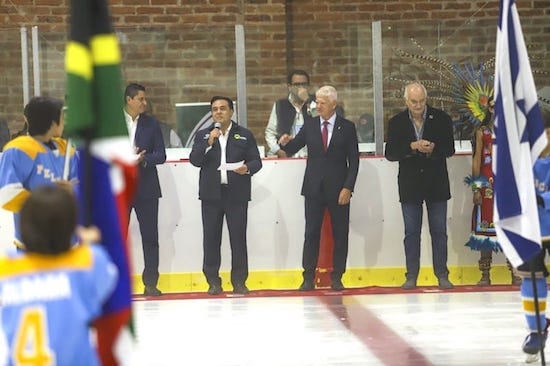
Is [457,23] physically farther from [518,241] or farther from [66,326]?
[66,326]

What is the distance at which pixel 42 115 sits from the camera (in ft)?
20.4

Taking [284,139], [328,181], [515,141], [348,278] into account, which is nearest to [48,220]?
[515,141]

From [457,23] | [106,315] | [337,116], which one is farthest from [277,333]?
[106,315]

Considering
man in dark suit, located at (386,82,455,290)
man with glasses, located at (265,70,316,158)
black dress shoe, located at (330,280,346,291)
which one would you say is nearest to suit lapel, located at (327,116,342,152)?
man with glasses, located at (265,70,316,158)

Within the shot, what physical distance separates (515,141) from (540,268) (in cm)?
96

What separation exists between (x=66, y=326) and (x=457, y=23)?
8022 mm

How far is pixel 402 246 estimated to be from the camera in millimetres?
11008

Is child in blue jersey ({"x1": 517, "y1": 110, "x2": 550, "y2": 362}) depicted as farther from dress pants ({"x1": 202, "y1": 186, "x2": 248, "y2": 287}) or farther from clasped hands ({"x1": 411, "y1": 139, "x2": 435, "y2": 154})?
dress pants ({"x1": 202, "y1": 186, "x2": 248, "y2": 287})

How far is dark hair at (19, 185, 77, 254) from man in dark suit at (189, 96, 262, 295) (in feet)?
23.4

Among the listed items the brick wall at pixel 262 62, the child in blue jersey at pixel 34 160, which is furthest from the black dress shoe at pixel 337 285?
the child in blue jersey at pixel 34 160

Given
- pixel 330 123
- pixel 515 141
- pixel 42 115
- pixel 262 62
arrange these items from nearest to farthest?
pixel 515 141
pixel 42 115
pixel 330 123
pixel 262 62

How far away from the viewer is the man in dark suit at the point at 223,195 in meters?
10.5

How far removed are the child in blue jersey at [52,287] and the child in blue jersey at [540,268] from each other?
3.60 metres

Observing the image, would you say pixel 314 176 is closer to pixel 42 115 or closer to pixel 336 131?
pixel 336 131
